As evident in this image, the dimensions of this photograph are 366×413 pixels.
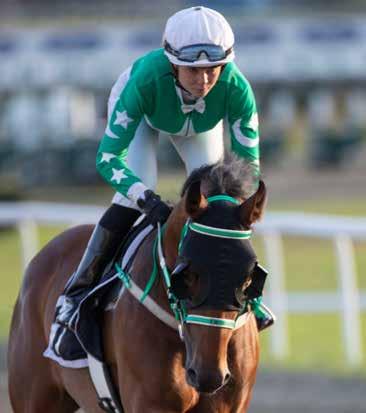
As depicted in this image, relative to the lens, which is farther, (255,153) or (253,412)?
(253,412)

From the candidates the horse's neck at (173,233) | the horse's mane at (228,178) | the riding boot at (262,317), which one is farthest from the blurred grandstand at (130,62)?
the horse's mane at (228,178)

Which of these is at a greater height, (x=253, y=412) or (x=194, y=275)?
(x=194, y=275)

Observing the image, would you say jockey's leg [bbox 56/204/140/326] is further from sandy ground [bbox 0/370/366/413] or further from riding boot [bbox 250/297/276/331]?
sandy ground [bbox 0/370/366/413]

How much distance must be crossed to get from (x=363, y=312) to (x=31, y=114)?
18855 mm

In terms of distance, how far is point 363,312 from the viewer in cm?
1264

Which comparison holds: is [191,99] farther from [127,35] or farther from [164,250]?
[127,35]

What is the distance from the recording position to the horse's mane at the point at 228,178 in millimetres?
4160

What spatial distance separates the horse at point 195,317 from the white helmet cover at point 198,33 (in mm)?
426

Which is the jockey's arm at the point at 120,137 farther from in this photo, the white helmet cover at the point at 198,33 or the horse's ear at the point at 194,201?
the horse's ear at the point at 194,201

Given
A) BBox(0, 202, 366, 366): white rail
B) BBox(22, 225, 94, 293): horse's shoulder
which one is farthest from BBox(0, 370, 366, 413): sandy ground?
BBox(22, 225, 94, 293): horse's shoulder

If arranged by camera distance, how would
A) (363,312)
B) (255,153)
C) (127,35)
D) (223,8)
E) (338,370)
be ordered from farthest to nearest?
(223,8), (127,35), (363,312), (338,370), (255,153)

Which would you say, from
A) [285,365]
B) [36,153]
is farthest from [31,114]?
[285,365]

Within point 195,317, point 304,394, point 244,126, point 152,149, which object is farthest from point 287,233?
point 195,317

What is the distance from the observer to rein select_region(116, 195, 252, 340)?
3.97m
